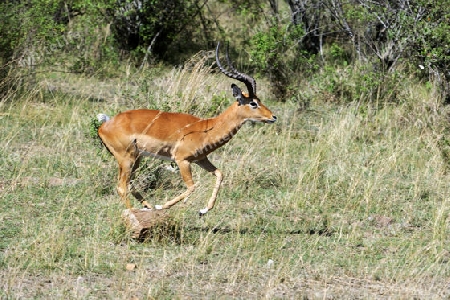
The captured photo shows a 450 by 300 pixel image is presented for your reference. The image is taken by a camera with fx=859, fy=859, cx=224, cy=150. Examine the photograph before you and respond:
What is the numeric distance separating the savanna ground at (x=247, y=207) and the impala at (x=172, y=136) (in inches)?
11.5

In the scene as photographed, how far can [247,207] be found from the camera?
7.91 meters

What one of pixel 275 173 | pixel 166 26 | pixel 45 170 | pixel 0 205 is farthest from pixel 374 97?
pixel 0 205

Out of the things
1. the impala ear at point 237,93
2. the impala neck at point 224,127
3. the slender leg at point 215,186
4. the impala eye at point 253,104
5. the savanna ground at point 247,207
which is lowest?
the savanna ground at point 247,207

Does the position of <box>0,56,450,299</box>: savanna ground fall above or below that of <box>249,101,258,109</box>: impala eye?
below

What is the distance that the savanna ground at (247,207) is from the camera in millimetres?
5953

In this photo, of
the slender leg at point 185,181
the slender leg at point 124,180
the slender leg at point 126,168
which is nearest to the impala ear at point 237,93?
the slender leg at point 185,181

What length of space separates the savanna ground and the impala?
0.96ft

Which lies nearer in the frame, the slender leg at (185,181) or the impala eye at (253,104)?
the slender leg at (185,181)

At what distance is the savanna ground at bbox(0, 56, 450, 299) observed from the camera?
595cm

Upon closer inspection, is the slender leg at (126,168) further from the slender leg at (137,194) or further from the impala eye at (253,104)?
the impala eye at (253,104)

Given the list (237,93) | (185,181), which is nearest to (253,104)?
(237,93)

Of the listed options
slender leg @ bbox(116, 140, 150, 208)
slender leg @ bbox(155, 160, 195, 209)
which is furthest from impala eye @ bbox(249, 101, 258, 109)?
slender leg @ bbox(116, 140, 150, 208)

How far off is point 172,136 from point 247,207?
42.4 inches

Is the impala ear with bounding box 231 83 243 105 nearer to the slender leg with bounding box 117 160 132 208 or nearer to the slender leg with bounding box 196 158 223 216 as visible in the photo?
the slender leg with bounding box 196 158 223 216
